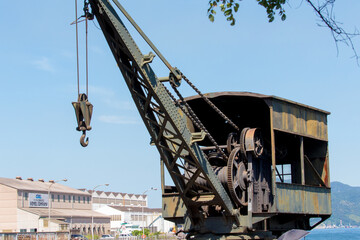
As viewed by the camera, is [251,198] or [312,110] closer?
[251,198]

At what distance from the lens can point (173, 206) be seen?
22.6 metres

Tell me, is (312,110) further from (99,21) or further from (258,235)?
(99,21)

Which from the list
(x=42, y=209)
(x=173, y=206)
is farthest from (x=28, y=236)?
(x=42, y=209)

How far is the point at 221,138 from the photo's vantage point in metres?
28.2

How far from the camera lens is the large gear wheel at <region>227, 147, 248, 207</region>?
21.0 m

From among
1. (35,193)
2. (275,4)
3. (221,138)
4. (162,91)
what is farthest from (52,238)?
(35,193)

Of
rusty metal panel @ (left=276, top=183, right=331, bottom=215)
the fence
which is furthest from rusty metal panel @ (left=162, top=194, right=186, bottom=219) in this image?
the fence

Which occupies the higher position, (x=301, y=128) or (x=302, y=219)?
(x=301, y=128)

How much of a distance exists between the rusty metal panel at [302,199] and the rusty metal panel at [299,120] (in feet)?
7.49

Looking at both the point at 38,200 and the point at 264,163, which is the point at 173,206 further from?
the point at 38,200

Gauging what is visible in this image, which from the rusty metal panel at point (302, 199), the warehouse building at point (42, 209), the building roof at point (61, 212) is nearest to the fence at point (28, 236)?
the rusty metal panel at point (302, 199)

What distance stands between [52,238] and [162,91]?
31.9 metres

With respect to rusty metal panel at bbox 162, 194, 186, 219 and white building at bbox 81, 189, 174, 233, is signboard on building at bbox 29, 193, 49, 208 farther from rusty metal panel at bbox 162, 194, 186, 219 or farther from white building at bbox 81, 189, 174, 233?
rusty metal panel at bbox 162, 194, 186, 219

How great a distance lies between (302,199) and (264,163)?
7.34ft
